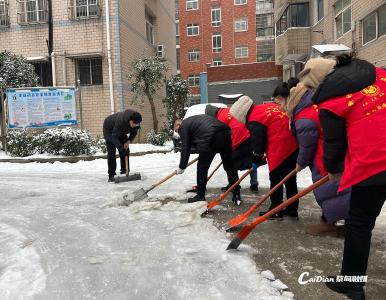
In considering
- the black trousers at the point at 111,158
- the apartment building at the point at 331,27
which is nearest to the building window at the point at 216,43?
the apartment building at the point at 331,27

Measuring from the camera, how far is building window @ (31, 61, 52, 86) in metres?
15.5

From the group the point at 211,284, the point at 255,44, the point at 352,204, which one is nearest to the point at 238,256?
the point at 211,284

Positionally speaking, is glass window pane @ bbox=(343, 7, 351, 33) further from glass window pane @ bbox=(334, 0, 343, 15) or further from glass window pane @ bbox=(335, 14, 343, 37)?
glass window pane @ bbox=(334, 0, 343, 15)

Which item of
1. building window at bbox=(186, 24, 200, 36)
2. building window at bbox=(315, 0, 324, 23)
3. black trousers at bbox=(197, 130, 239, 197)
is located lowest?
black trousers at bbox=(197, 130, 239, 197)

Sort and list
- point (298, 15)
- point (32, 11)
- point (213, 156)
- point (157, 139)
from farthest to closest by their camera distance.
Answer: point (298, 15) < point (32, 11) < point (157, 139) < point (213, 156)

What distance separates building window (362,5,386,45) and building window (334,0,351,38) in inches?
54.4

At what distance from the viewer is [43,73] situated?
15.6 meters

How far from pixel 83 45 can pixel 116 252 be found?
1281 cm

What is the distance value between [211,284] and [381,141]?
147cm

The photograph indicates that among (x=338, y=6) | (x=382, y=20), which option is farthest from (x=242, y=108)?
(x=338, y=6)

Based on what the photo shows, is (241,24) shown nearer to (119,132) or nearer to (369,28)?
(369,28)

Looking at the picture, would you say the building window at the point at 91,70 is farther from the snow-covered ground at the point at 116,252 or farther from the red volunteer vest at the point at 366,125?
the red volunteer vest at the point at 366,125

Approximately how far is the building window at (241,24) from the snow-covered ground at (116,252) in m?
36.9

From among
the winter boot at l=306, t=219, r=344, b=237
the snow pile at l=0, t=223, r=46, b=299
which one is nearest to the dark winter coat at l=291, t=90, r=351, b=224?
the winter boot at l=306, t=219, r=344, b=237
